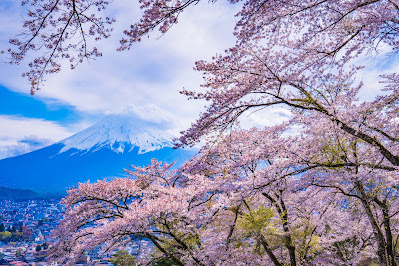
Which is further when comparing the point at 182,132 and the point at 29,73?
the point at 182,132

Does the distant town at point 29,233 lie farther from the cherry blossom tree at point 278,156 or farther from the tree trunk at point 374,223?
the tree trunk at point 374,223

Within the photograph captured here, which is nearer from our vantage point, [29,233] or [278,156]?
[278,156]

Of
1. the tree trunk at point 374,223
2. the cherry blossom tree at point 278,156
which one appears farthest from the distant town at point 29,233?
the tree trunk at point 374,223

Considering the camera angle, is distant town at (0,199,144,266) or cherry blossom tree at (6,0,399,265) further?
distant town at (0,199,144,266)

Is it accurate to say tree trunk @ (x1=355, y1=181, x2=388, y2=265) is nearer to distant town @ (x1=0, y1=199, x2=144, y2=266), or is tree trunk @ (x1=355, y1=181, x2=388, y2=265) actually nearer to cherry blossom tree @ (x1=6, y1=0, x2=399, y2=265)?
cherry blossom tree @ (x1=6, y1=0, x2=399, y2=265)

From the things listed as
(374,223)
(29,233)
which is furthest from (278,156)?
(29,233)

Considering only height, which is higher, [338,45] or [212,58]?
[338,45]

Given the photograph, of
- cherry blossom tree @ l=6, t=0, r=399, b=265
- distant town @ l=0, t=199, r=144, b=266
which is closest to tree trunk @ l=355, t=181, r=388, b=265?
cherry blossom tree @ l=6, t=0, r=399, b=265

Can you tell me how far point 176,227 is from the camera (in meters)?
6.54

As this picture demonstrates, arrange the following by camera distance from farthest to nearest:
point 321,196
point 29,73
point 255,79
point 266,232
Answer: point 266,232
point 321,196
point 255,79
point 29,73

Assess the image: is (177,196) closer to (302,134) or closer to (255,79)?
(302,134)

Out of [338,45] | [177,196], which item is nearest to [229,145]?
[177,196]

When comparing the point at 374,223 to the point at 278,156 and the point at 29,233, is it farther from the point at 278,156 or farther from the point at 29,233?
the point at 29,233

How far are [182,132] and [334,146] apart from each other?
3.14 metres
